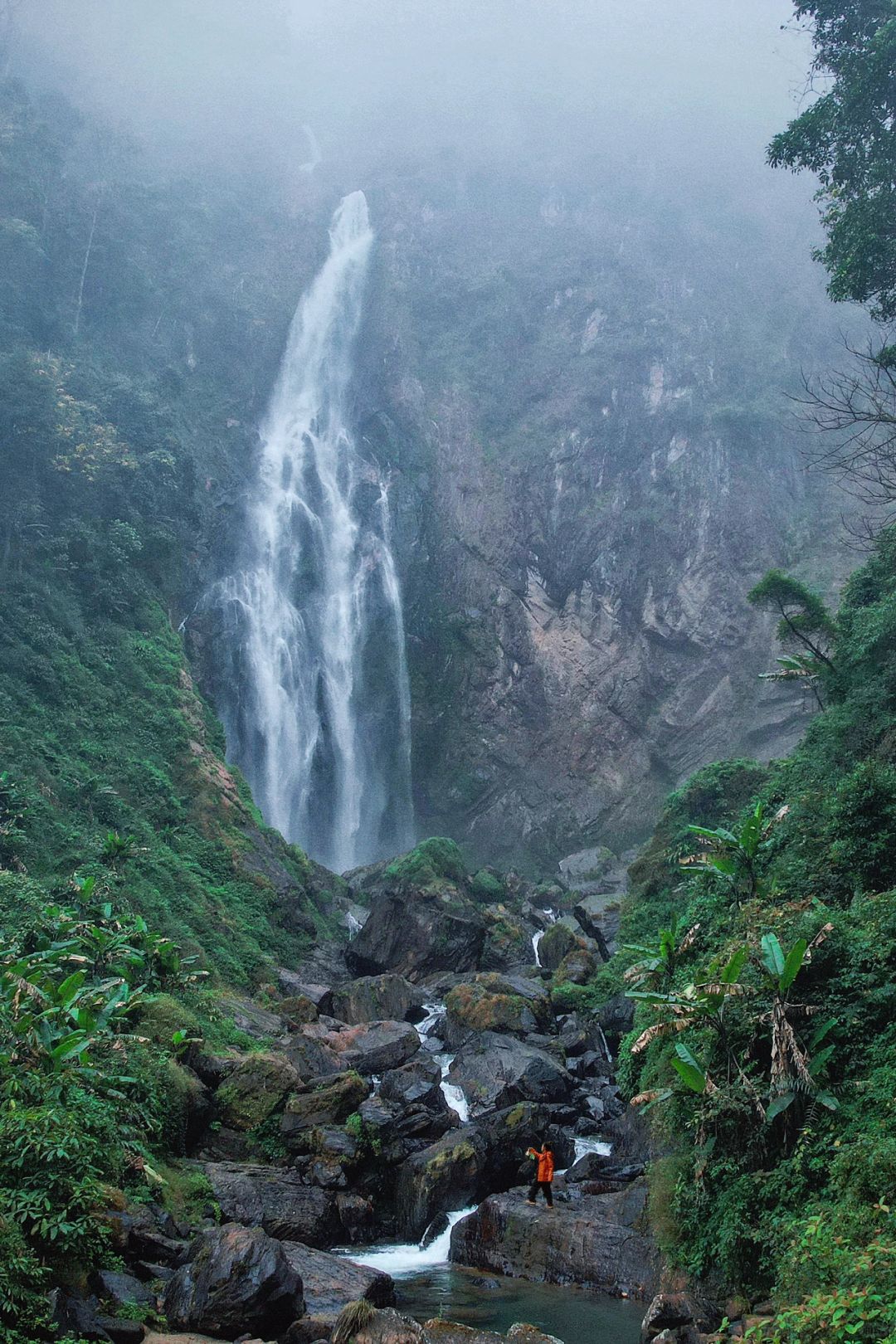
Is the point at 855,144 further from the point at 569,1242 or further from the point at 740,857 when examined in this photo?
the point at 569,1242

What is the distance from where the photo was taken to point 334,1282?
28.8 ft

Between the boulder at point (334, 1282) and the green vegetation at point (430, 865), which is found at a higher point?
the green vegetation at point (430, 865)

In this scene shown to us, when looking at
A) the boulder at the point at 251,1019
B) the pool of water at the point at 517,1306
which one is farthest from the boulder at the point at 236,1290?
the boulder at the point at 251,1019

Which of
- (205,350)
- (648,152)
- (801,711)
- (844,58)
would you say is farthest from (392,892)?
(648,152)

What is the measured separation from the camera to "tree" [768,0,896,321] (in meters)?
14.9

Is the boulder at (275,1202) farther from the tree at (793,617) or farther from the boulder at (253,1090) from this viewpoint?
the tree at (793,617)

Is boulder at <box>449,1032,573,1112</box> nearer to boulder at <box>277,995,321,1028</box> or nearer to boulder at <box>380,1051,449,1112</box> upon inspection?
boulder at <box>380,1051,449,1112</box>

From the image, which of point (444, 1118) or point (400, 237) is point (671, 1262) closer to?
point (444, 1118)

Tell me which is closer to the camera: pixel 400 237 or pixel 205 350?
pixel 205 350

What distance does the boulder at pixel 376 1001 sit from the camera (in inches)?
773

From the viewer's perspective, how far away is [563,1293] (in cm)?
985

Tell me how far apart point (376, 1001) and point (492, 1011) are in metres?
2.91

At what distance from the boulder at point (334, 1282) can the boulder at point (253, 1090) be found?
326cm

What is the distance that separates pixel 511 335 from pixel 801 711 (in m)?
28.0
